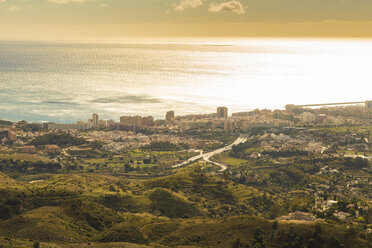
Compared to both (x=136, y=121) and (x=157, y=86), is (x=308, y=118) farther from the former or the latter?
(x=157, y=86)

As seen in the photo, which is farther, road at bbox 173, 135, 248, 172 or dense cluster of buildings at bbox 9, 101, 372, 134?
dense cluster of buildings at bbox 9, 101, 372, 134

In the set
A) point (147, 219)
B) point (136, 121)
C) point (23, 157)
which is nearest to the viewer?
point (147, 219)

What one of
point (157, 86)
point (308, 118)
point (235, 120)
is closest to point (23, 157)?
point (235, 120)

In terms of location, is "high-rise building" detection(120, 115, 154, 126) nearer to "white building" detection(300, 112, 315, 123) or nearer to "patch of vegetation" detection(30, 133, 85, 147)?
"patch of vegetation" detection(30, 133, 85, 147)

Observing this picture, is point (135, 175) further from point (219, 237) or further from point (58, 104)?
point (58, 104)

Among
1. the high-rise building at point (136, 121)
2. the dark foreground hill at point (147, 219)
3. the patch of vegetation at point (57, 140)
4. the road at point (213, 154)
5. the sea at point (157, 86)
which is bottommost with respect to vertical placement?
the dark foreground hill at point (147, 219)

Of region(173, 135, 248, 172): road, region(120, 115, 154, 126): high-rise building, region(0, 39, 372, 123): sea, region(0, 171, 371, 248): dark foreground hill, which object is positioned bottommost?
region(0, 171, 371, 248): dark foreground hill

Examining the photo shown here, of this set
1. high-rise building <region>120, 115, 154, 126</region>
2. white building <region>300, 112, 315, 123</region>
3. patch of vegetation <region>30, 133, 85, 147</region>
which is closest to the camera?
patch of vegetation <region>30, 133, 85, 147</region>

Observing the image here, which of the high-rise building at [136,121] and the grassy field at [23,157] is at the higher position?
the high-rise building at [136,121]

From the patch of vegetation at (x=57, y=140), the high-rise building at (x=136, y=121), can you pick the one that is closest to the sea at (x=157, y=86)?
the high-rise building at (x=136, y=121)

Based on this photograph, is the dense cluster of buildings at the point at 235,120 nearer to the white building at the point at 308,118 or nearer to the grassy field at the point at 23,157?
the white building at the point at 308,118

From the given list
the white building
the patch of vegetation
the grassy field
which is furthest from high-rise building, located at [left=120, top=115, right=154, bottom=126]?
the white building
